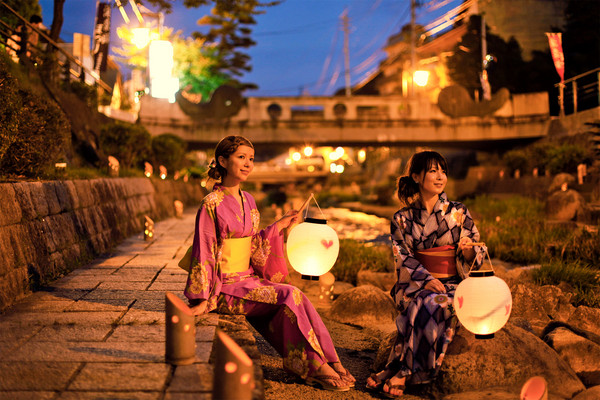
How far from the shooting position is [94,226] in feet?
25.2

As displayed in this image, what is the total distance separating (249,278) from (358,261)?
17.3ft

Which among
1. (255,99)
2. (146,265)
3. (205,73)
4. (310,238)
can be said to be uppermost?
(205,73)

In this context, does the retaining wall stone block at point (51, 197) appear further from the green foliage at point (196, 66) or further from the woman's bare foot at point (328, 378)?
the green foliage at point (196, 66)

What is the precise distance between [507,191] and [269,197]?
12.4 m

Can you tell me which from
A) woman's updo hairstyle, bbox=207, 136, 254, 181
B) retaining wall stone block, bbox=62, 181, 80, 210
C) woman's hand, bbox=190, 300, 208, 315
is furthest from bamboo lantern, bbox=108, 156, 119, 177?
woman's hand, bbox=190, 300, 208, 315

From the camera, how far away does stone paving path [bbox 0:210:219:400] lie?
9.03 feet

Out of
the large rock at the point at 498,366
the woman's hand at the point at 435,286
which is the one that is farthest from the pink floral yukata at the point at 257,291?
the large rock at the point at 498,366

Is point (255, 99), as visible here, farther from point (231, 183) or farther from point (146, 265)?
point (231, 183)

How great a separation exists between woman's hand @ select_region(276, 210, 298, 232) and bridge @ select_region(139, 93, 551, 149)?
24.8 meters

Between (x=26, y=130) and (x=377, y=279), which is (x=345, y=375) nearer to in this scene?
(x=377, y=279)

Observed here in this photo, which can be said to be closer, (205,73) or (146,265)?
(146,265)

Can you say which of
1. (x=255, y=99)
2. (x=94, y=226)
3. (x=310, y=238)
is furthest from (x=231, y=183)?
(x=255, y=99)

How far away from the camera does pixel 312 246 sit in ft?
13.0

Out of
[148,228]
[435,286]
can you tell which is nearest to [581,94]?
[148,228]
